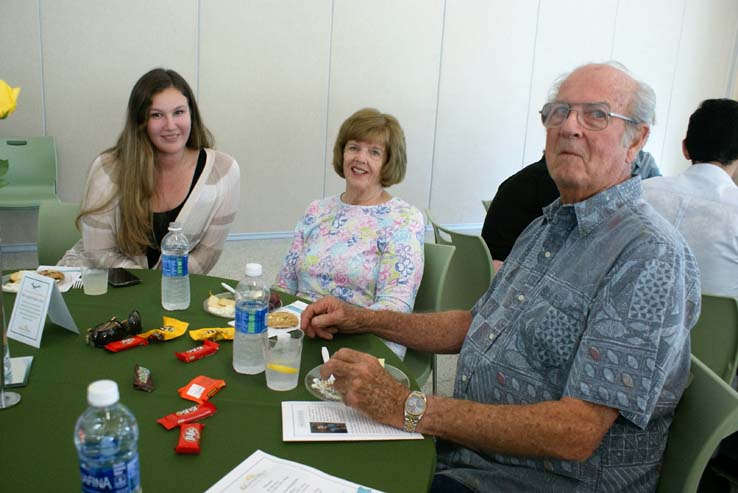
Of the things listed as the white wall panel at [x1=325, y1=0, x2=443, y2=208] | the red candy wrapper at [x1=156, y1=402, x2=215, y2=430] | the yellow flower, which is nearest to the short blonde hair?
the red candy wrapper at [x1=156, y1=402, x2=215, y2=430]

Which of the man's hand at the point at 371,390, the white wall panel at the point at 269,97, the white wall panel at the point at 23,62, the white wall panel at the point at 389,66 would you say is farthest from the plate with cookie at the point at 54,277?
the white wall panel at the point at 389,66

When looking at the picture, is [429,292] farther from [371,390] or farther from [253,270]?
[371,390]

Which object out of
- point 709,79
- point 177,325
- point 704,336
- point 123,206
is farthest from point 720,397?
point 709,79

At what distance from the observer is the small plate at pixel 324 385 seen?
131cm

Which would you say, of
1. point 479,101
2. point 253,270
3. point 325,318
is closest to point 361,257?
point 325,318

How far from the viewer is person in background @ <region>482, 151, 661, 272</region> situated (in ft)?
9.34

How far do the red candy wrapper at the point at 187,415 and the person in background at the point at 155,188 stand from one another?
4.44ft

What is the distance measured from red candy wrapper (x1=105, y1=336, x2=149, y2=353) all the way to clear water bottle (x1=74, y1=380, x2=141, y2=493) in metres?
0.67

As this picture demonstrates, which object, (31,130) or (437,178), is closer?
(31,130)

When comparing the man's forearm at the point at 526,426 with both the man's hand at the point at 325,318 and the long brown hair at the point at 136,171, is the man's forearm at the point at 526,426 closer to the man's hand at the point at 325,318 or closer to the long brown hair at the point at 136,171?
the man's hand at the point at 325,318

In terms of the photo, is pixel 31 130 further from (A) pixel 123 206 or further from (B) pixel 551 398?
(B) pixel 551 398

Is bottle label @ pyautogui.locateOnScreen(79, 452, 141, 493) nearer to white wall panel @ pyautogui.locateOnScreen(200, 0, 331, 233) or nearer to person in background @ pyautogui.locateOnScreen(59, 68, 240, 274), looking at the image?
person in background @ pyautogui.locateOnScreen(59, 68, 240, 274)

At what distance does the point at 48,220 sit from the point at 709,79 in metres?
7.90

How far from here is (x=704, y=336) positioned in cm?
208
